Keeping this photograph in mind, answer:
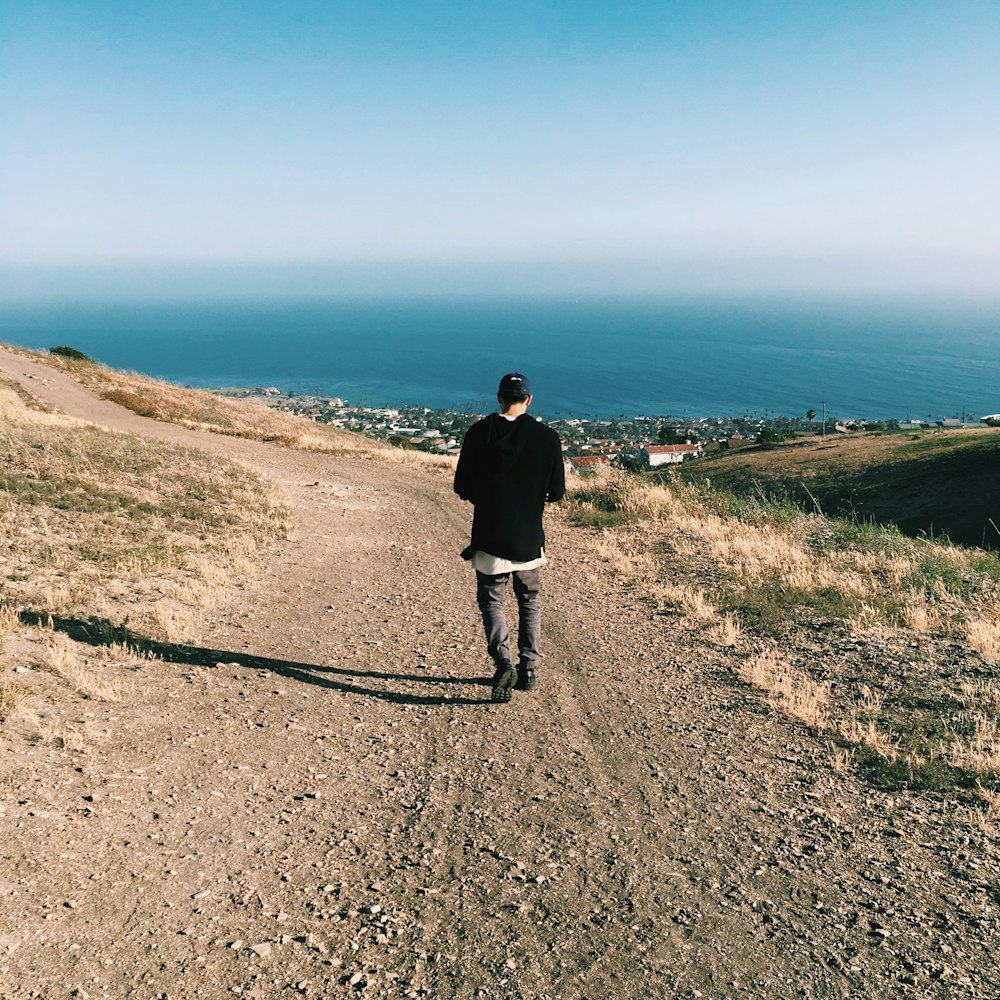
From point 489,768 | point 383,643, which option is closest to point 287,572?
point 383,643

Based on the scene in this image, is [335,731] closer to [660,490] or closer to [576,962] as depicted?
[576,962]

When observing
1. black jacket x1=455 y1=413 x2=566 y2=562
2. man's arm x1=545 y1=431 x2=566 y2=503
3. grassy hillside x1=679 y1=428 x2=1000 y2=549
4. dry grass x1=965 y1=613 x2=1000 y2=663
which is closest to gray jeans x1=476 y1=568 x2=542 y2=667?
black jacket x1=455 y1=413 x2=566 y2=562

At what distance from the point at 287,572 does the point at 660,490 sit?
7.79 m

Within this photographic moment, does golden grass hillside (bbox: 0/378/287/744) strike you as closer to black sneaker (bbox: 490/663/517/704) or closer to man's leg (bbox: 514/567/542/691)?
black sneaker (bbox: 490/663/517/704)

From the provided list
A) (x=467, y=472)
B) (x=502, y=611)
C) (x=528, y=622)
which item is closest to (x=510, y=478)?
(x=467, y=472)

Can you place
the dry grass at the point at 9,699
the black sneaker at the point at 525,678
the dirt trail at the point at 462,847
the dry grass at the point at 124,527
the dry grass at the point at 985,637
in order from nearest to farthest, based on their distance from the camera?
the dirt trail at the point at 462,847 < the dry grass at the point at 9,699 < the black sneaker at the point at 525,678 < the dry grass at the point at 985,637 < the dry grass at the point at 124,527

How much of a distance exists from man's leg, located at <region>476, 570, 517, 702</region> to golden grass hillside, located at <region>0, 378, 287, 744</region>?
2.82 meters

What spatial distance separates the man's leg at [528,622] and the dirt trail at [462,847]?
0.27 metres

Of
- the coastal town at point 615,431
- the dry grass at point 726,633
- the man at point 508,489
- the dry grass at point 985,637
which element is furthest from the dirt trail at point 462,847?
the coastal town at point 615,431

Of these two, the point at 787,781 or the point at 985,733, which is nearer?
the point at 787,781

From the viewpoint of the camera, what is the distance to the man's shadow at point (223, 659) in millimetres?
6105

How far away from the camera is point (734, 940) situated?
3.24 meters

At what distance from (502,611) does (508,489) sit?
0.92 m

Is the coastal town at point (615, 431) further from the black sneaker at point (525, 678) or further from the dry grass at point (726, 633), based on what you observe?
the black sneaker at point (525, 678)
